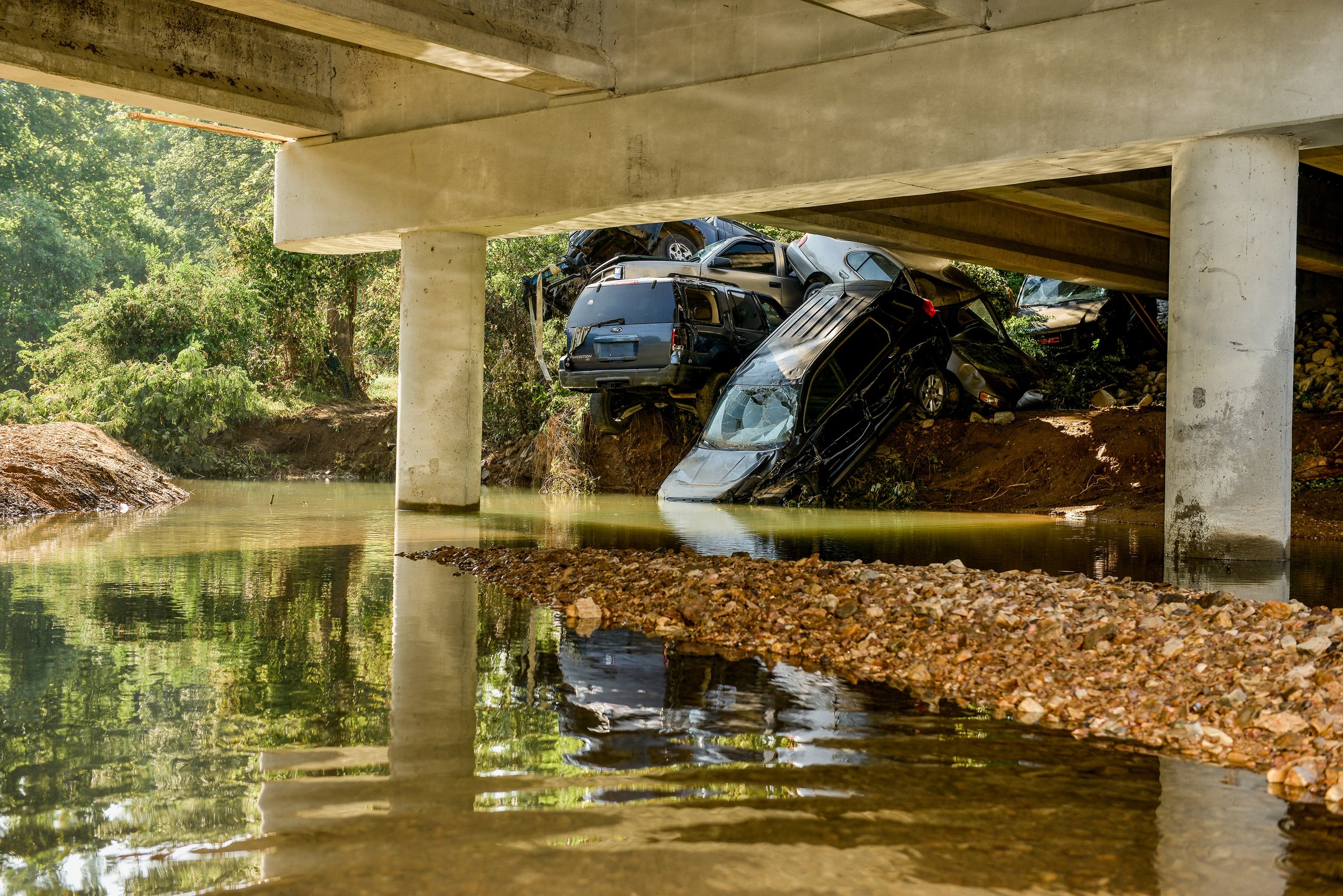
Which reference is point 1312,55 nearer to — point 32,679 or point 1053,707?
point 1053,707

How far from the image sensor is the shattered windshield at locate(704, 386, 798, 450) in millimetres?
15805

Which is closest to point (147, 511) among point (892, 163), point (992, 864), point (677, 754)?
point (892, 163)

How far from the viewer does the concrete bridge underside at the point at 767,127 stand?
9.16m

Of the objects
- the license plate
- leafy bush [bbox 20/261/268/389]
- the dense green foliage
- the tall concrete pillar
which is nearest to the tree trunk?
the dense green foliage

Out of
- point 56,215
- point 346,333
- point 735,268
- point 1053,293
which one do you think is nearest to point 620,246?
point 735,268

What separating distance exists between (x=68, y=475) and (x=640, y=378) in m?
7.76

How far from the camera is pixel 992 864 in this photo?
3.11 meters

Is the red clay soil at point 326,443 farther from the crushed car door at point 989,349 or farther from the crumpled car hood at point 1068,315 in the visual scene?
the crumpled car hood at point 1068,315

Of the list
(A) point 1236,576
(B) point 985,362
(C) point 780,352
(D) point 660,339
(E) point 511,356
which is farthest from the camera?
(E) point 511,356

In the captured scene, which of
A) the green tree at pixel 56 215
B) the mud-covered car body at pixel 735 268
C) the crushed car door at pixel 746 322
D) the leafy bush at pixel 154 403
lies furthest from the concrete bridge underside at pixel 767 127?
the green tree at pixel 56 215

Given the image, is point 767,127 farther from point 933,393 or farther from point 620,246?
point 620,246

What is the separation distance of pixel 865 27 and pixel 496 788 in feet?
28.3

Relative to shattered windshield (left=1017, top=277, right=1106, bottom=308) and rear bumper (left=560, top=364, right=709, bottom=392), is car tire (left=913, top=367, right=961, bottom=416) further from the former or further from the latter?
shattered windshield (left=1017, top=277, right=1106, bottom=308)

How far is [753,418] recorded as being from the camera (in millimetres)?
16141
